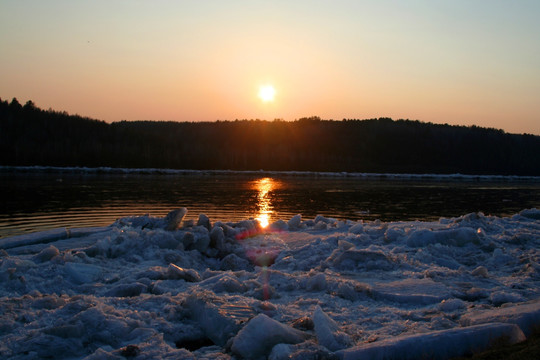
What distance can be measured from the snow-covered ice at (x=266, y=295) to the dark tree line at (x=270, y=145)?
93273mm

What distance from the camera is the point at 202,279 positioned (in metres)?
8.12

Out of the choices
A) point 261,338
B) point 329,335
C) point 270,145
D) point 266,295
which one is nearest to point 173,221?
point 266,295

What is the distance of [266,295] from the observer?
7.04 m

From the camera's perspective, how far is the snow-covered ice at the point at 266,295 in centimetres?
512

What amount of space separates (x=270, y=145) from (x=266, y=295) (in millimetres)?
135660

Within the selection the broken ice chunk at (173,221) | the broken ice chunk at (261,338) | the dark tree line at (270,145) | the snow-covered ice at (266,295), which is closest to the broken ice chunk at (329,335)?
the snow-covered ice at (266,295)

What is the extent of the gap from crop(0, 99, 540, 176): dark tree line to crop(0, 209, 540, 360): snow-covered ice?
306 ft

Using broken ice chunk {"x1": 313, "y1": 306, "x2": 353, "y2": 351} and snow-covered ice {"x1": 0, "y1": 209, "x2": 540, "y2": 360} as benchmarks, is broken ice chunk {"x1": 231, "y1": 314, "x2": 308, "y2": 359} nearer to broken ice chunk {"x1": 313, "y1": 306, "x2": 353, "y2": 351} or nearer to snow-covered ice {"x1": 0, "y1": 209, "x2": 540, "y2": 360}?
snow-covered ice {"x1": 0, "y1": 209, "x2": 540, "y2": 360}

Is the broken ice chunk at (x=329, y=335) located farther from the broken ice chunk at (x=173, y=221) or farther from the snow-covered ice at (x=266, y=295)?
the broken ice chunk at (x=173, y=221)

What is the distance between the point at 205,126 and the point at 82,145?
5662 centimetres

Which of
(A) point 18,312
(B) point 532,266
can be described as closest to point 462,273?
(B) point 532,266

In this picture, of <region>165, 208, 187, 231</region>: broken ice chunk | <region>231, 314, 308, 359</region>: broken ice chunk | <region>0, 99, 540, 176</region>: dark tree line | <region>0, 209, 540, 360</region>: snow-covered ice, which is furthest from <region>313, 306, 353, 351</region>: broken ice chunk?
<region>0, 99, 540, 176</region>: dark tree line

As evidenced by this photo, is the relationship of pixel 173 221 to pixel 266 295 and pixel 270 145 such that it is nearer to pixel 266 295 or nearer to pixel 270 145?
pixel 266 295

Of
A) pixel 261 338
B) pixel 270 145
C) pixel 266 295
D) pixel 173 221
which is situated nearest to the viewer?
pixel 261 338
